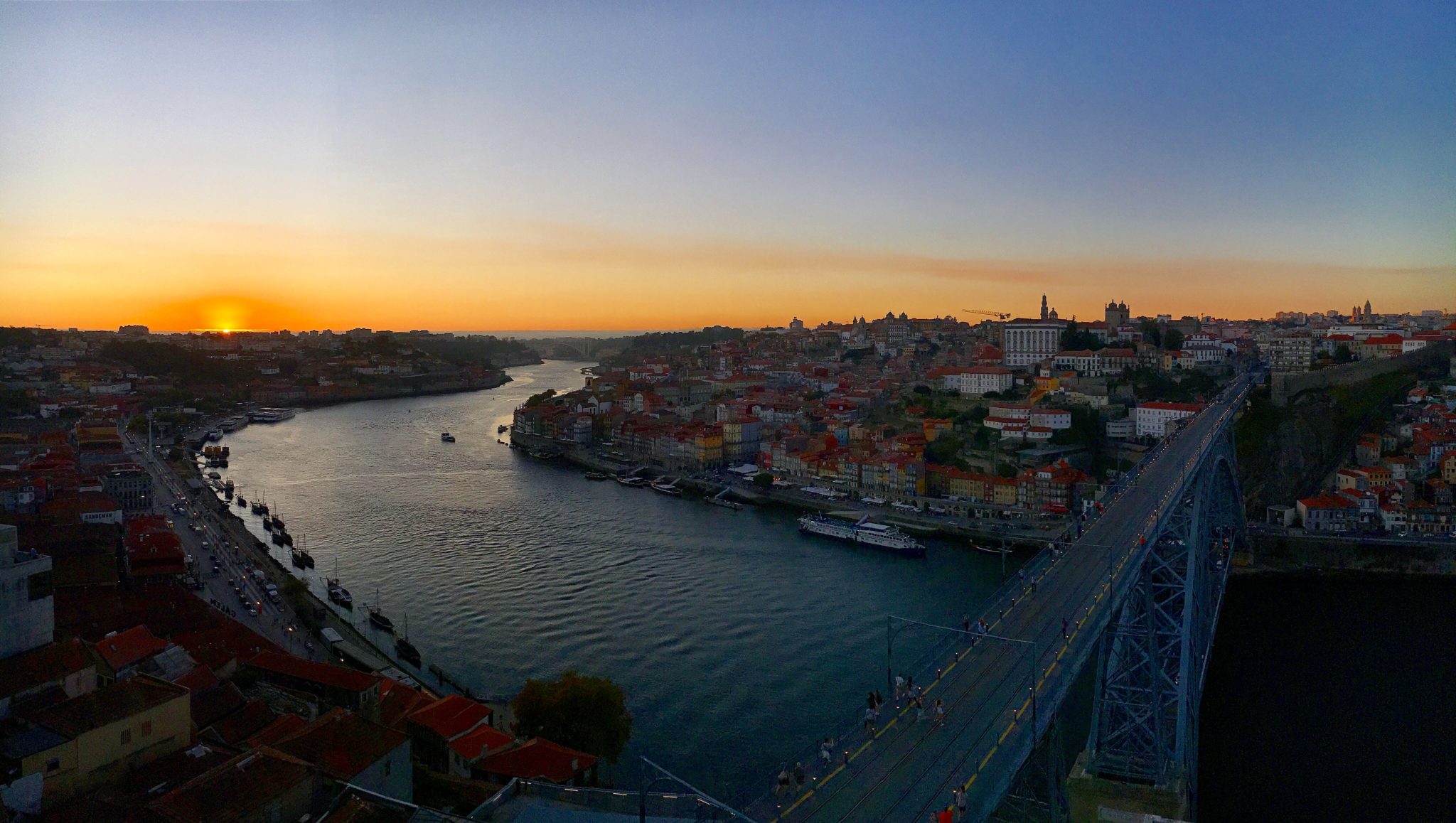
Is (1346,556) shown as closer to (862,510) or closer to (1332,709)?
(1332,709)

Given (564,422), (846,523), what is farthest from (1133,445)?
(564,422)

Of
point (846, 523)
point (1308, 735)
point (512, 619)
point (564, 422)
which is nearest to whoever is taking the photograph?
point (1308, 735)

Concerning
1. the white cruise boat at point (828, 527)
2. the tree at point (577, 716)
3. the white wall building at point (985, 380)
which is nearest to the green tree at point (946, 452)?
the white cruise boat at point (828, 527)

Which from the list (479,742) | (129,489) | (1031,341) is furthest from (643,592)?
(1031,341)

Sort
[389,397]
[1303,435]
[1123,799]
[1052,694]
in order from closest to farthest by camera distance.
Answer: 1. [1052,694]
2. [1123,799]
3. [1303,435]
4. [389,397]

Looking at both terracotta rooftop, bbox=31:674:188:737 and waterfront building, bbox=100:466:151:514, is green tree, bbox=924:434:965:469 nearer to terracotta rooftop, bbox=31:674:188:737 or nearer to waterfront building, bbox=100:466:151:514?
waterfront building, bbox=100:466:151:514

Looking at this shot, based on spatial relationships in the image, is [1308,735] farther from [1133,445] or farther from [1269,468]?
[1133,445]

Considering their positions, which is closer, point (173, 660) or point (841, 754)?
point (841, 754)
